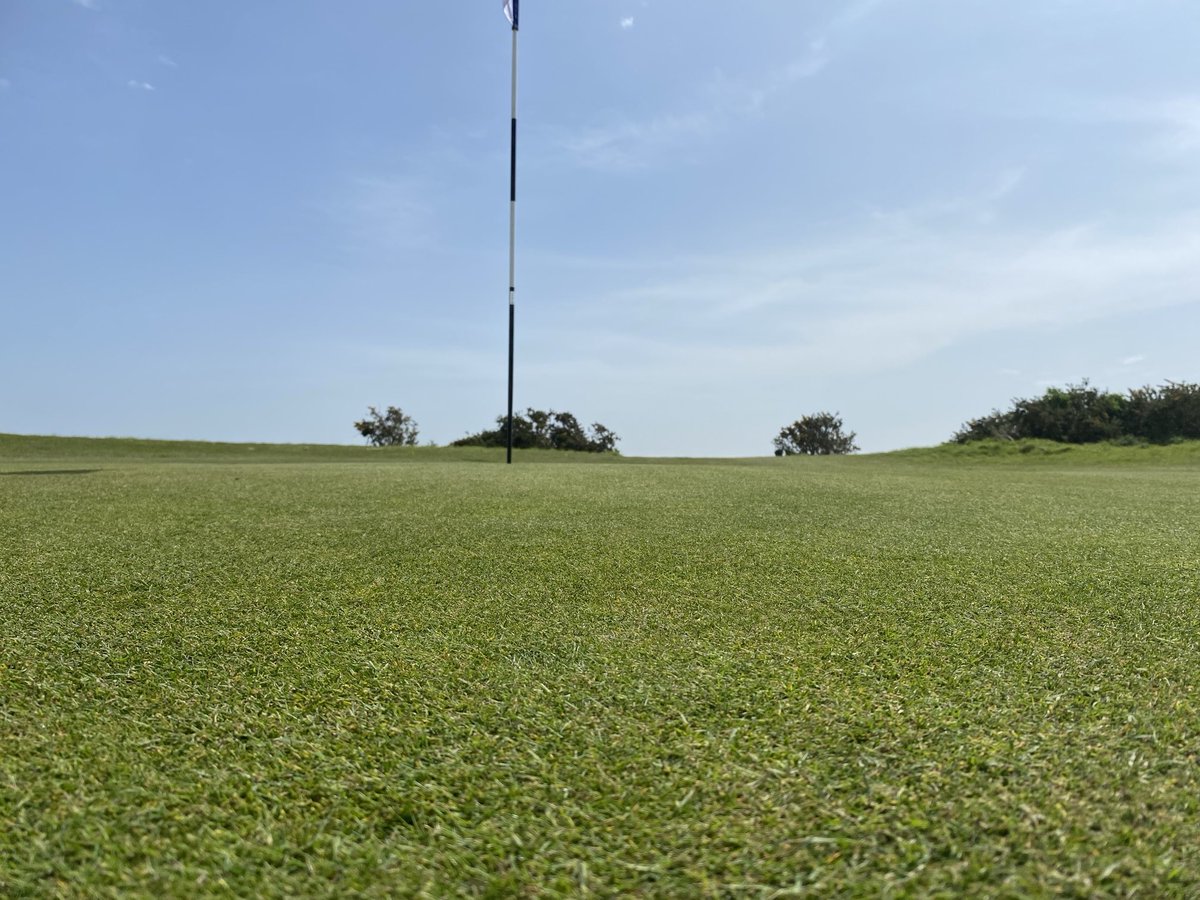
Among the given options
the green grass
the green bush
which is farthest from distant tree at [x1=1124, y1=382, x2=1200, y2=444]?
the green grass

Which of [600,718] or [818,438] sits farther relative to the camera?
[818,438]

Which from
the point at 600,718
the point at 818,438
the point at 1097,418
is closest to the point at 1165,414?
the point at 1097,418

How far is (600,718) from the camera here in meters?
1.84

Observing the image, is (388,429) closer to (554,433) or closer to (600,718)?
(554,433)

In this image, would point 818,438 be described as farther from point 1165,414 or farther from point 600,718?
point 600,718

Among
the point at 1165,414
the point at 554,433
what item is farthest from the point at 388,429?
the point at 1165,414

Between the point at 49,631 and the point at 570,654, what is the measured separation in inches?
69.3

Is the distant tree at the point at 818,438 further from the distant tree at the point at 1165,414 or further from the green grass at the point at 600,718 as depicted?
the green grass at the point at 600,718

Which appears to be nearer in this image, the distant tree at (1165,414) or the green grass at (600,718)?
the green grass at (600,718)

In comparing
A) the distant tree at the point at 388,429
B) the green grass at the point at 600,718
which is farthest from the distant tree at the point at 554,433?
the green grass at the point at 600,718

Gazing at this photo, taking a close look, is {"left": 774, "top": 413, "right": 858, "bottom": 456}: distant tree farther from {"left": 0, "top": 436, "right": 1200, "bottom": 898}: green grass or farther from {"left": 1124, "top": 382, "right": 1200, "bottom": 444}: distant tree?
{"left": 0, "top": 436, "right": 1200, "bottom": 898}: green grass

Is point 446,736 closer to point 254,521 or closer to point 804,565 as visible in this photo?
point 804,565

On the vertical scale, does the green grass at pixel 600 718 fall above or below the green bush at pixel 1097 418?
below

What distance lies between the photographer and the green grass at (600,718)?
1346mm
